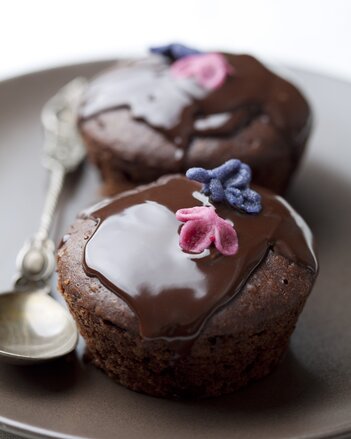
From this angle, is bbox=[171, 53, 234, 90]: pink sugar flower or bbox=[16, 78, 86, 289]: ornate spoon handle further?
bbox=[171, 53, 234, 90]: pink sugar flower

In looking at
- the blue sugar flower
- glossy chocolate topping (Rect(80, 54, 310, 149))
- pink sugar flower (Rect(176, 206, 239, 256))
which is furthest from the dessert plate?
the blue sugar flower

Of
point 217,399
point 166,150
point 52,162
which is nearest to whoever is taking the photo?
point 217,399

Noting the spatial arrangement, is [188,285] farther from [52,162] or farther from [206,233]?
[52,162]

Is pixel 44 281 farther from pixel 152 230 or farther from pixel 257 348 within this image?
pixel 257 348

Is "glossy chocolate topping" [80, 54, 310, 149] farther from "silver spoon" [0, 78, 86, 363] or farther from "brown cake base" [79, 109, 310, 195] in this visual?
"silver spoon" [0, 78, 86, 363]

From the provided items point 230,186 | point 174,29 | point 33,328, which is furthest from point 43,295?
point 174,29

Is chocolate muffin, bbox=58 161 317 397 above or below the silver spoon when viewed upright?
above

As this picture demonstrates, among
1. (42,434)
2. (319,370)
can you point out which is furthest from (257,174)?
(42,434)
